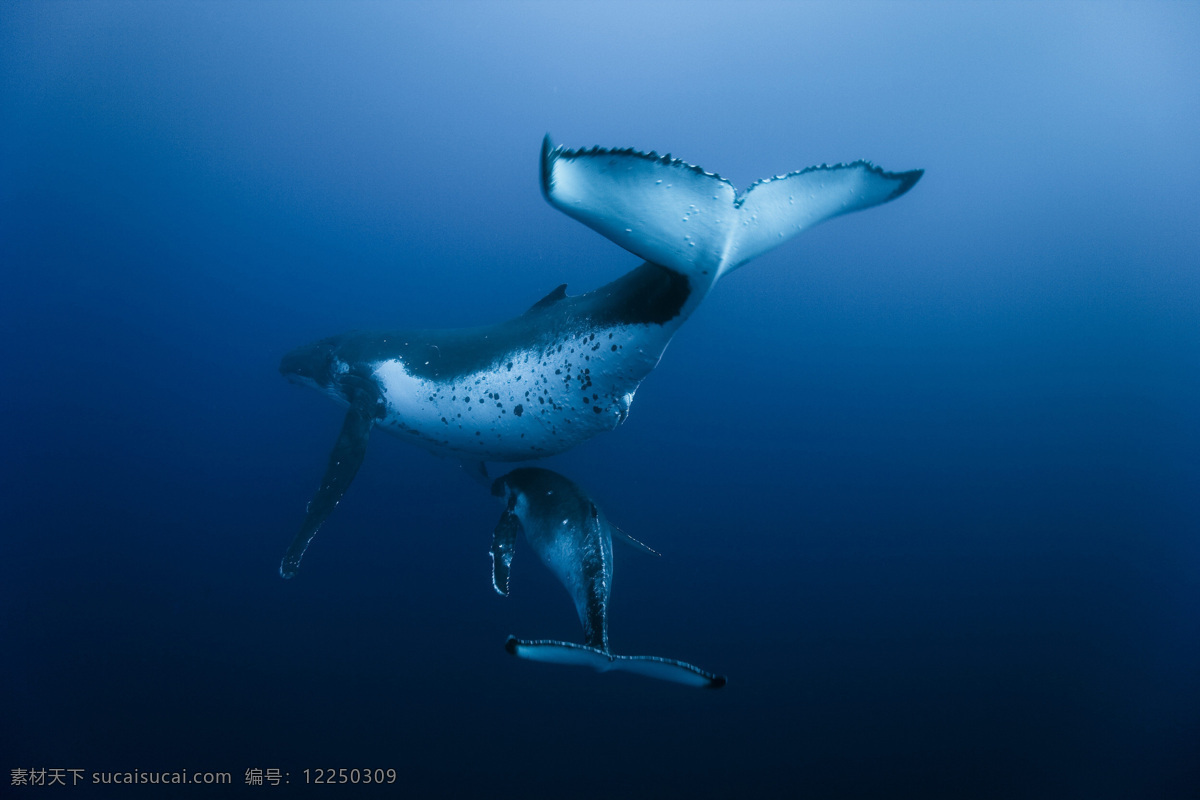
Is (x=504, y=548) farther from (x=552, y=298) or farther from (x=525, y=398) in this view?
(x=552, y=298)

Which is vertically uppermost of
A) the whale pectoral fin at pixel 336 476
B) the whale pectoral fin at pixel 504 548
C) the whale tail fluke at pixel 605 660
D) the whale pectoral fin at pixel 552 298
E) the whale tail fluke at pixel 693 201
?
the whale pectoral fin at pixel 552 298

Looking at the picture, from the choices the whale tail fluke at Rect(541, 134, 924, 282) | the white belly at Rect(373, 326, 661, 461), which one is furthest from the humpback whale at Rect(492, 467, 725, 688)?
the whale tail fluke at Rect(541, 134, 924, 282)

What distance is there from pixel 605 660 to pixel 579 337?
212cm

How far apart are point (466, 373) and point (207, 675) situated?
5990 millimetres

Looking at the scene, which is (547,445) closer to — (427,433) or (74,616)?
(427,433)

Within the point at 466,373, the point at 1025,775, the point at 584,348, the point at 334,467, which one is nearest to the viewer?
the point at 584,348

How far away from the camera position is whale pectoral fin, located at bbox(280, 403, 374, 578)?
15.0 ft

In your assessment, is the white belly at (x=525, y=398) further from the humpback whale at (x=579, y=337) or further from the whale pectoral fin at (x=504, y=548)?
the whale pectoral fin at (x=504, y=548)

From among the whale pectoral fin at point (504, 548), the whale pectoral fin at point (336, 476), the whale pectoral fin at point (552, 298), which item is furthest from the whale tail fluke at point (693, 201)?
the whale pectoral fin at point (336, 476)

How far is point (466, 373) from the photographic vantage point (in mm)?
4605

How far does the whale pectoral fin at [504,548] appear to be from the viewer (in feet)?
14.0

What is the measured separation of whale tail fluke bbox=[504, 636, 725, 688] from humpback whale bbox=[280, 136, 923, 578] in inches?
73.1

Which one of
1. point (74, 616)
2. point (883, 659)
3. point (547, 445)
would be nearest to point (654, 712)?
point (883, 659)

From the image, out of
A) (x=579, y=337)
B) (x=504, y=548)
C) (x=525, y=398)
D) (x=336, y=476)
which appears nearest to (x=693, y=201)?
(x=579, y=337)
